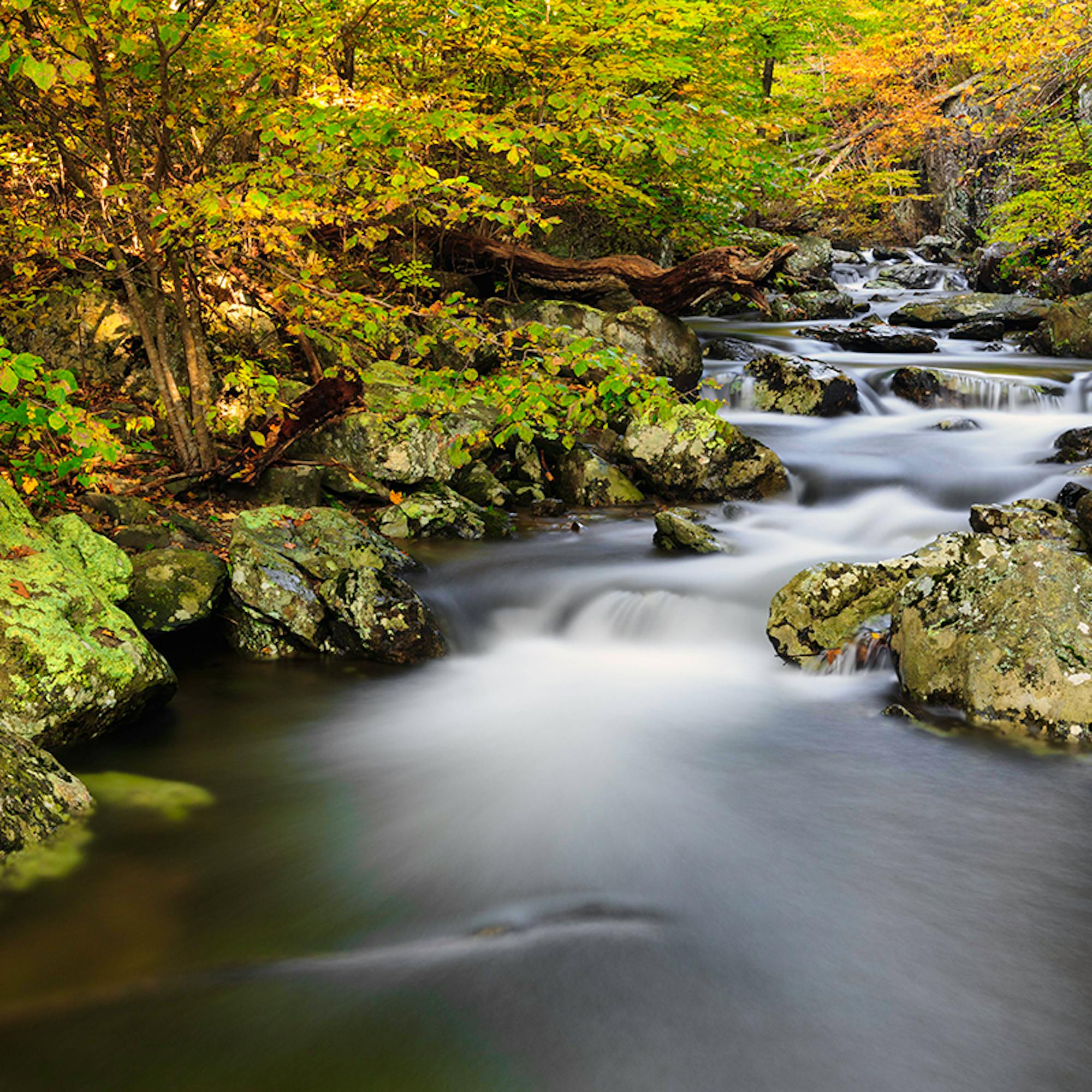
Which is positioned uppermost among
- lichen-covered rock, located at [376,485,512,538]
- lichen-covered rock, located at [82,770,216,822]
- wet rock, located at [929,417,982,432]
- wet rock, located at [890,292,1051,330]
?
wet rock, located at [890,292,1051,330]

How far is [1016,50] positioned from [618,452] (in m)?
6.63

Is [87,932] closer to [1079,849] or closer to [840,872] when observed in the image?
[840,872]

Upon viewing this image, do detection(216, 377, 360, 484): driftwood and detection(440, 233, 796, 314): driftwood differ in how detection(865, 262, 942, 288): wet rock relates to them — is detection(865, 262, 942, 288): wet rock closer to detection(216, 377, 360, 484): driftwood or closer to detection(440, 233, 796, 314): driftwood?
detection(440, 233, 796, 314): driftwood

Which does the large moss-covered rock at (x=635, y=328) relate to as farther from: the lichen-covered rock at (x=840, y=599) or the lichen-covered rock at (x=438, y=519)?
the lichen-covered rock at (x=840, y=599)

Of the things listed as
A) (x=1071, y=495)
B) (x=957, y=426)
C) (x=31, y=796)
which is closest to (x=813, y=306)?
(x=957, y=426)

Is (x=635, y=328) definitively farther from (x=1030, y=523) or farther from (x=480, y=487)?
(x=1030, y=523)

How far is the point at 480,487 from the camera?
27.5 ft

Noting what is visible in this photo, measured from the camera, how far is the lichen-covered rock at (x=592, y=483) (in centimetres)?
895

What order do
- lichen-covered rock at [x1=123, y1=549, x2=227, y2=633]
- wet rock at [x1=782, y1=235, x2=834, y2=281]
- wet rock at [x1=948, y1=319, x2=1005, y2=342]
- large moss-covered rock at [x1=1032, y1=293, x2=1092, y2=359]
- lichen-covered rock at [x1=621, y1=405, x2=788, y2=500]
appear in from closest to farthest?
lichen-covered rock at [x1=123, y1=549, x2=227, y2=633] < lichen-covered rock at [x1=621, y1=405, x2=788, y2=500] < large moss-covered rock at [x1=1032, y1=293, x2=1092, y2=359] < wet rock at [x1=948, y1=319, x2=1005, y2=342] < wet rock at [x1=782, y1=235, x2=834, y2=281]

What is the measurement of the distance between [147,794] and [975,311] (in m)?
16.3

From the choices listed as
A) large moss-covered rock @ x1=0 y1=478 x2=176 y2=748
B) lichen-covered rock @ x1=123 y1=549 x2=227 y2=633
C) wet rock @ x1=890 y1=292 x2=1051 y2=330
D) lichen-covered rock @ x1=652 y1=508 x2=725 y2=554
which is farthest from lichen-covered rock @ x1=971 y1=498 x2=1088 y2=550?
wet rock @ x1=890 y1=292 x2=1051 y2=330

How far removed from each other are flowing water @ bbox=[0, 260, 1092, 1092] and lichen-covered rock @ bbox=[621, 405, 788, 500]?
3391mm

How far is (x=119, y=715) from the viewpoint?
4020 mm

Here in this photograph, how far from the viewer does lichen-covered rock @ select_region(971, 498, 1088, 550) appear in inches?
215
